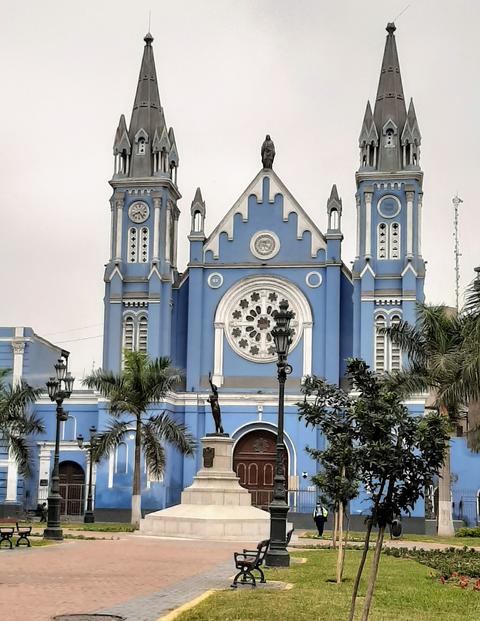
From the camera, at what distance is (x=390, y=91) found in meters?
52.6

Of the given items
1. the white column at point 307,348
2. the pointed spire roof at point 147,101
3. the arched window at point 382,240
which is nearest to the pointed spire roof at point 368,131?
the arched window at point 382,240

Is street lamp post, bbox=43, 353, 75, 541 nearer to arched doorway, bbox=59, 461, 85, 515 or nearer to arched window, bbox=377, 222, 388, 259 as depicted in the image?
arched doorway, bbox=59, 461, 85, 515

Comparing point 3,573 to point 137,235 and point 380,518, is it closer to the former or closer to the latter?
point 380,518

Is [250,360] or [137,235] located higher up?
[137,235]

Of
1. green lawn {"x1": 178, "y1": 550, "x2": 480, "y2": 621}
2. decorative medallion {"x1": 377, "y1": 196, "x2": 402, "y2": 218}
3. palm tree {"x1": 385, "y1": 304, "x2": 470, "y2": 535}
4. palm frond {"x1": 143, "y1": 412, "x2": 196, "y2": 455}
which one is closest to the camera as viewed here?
green lawn {"x1": 178, "y1": 550, "x2": 480, "y2": 621}

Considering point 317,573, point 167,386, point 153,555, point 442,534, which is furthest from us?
point 167,386

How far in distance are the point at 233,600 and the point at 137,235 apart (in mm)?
38046

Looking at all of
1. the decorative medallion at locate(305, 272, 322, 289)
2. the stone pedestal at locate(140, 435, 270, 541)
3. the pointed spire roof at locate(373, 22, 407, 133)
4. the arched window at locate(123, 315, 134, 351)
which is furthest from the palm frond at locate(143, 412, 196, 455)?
the pointed spire roof at locate(373, 22, 407, 133)

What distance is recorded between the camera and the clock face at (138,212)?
52.4 metres

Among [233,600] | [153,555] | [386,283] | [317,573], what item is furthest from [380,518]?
[386,283]

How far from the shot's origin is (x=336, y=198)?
167 feet

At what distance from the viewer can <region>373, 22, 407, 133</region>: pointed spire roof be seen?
5193 cm

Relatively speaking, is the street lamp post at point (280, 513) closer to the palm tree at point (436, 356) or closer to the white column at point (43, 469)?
the palm tree at point (436, 356)

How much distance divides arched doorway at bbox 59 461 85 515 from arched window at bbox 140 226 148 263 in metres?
10.3
